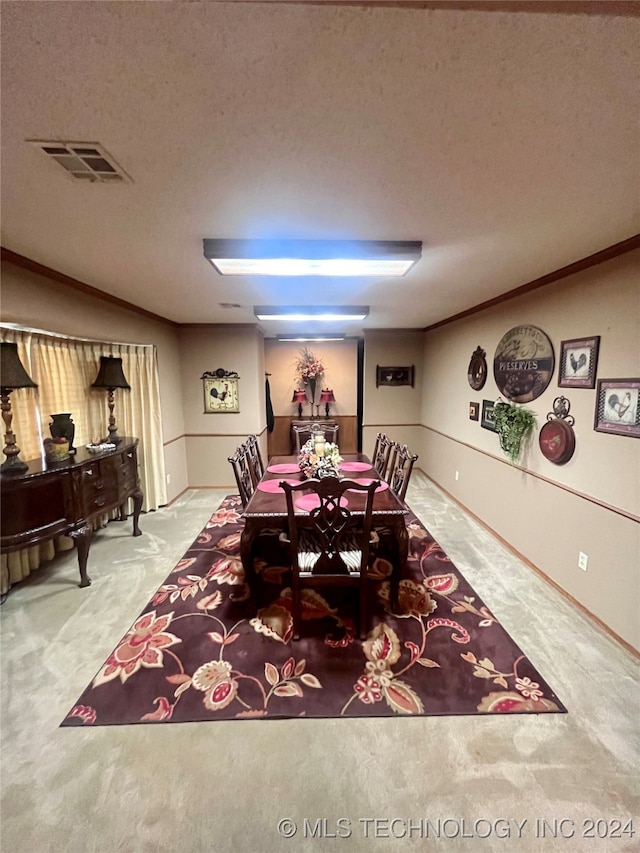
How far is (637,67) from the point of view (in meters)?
0.80

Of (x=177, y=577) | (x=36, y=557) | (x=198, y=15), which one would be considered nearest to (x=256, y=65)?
(x=198, y=15)

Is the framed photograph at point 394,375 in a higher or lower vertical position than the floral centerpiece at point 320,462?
higher

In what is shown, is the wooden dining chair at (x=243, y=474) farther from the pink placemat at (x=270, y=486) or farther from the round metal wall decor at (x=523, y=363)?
the round metal wall decor at (x=523, y=363)

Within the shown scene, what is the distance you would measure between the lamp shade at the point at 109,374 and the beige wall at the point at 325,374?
11.9 feet

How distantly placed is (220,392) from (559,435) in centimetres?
404

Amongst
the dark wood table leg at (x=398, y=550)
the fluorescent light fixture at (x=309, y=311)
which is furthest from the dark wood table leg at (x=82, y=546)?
the fluorescent light fixture at (x=309, y=311)

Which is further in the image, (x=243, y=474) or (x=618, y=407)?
(x=243, y=474)

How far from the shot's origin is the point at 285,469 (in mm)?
3104

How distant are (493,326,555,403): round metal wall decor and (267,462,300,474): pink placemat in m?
2.15

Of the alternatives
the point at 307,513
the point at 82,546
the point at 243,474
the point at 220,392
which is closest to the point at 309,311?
the point at 220,392

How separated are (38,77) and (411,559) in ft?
11.0

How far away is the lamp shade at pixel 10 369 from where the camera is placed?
2049 mm

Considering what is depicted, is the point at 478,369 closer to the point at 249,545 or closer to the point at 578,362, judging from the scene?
the point at 578,362

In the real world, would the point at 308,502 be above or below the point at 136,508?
above
